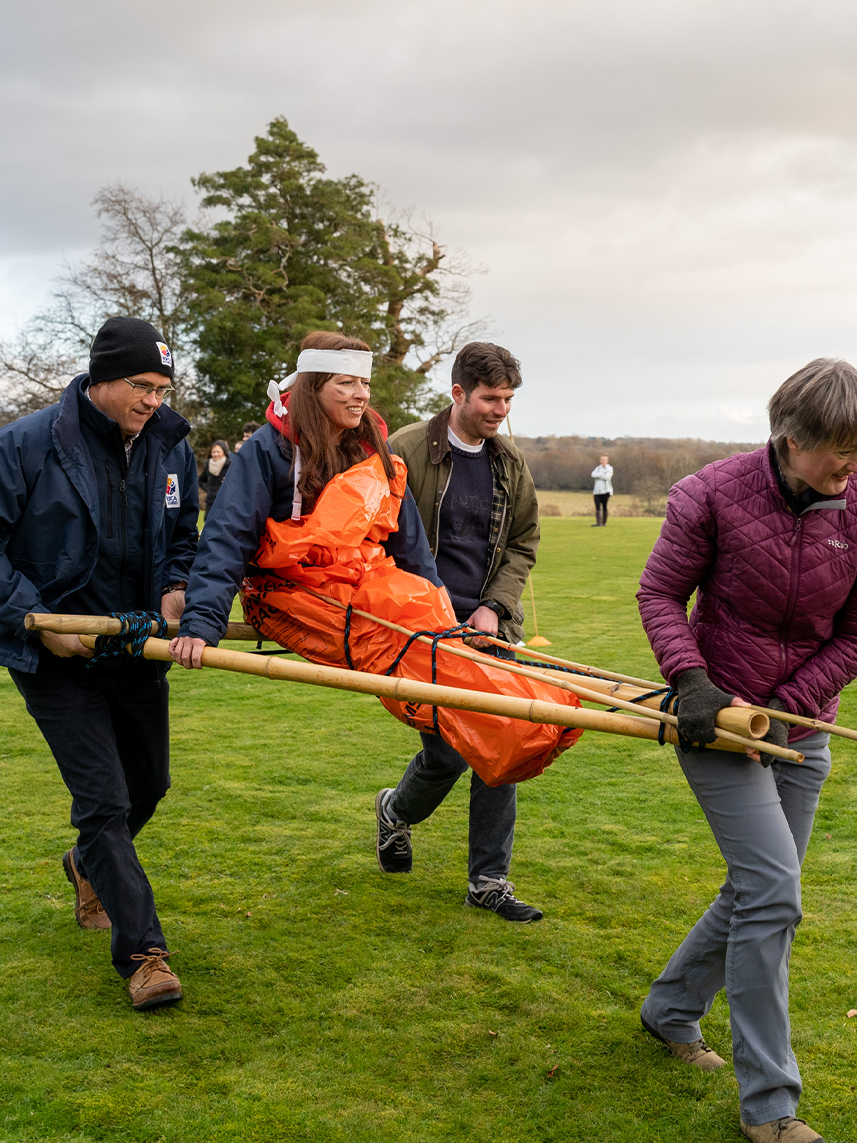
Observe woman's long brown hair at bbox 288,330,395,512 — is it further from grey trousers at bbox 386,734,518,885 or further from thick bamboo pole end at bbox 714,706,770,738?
thick bamboo pole end at bbox 714,706,770,738

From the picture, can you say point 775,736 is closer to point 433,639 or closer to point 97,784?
point 433,639

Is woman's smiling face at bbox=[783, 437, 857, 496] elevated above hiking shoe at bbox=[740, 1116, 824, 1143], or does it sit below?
above

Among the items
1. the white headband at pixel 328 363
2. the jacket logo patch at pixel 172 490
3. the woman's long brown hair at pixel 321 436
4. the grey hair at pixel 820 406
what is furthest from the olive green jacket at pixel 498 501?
the grey hair at pixel 820 406

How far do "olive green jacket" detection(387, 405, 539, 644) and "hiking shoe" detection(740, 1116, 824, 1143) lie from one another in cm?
224

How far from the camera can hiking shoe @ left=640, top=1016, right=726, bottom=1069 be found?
3441mm

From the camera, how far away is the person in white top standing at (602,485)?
33.5 m

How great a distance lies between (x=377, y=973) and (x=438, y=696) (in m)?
1.51

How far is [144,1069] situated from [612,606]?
1219 cm

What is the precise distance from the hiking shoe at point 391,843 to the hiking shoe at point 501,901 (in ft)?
1.47

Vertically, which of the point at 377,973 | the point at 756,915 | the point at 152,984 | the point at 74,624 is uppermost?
the point at 74,624

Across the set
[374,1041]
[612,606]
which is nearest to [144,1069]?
[374,1041]

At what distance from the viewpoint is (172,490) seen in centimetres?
416

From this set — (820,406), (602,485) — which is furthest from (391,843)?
(602,485)

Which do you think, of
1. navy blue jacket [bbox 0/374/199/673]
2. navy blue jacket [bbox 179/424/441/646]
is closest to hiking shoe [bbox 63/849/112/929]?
navy blue jacket [bbox 0/374/199/673]
